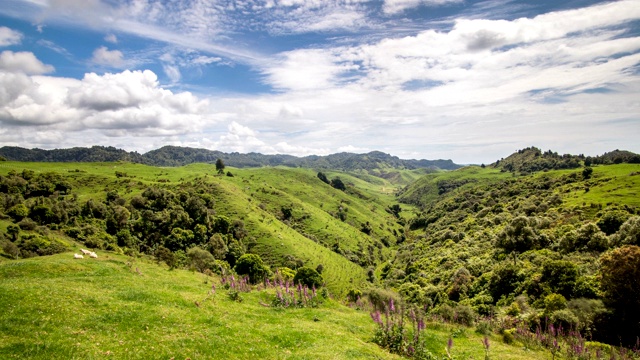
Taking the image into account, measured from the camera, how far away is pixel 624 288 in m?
29.8

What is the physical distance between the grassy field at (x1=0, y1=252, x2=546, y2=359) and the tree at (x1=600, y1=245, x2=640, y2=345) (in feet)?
48.3

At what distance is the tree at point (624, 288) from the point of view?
2738 cm

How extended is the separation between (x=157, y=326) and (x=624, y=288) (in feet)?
141

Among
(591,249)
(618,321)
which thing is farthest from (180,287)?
(591,249)

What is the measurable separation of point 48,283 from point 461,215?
574ft

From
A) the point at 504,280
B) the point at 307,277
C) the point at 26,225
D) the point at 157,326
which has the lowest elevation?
the point at 307,277

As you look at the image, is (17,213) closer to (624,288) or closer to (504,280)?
(504,280)

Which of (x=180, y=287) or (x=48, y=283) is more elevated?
(x=48, y=283)

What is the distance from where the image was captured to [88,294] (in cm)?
2048

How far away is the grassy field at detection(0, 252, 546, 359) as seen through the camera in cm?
1484

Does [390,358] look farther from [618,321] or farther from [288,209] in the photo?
[288,209]

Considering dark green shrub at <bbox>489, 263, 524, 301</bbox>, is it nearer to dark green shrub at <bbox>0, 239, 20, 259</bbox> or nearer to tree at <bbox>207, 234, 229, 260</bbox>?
dark green shrub at <bbox>0, 239, 20, 259</bbox>

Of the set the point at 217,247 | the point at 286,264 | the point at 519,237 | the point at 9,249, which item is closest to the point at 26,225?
the point at 9,249

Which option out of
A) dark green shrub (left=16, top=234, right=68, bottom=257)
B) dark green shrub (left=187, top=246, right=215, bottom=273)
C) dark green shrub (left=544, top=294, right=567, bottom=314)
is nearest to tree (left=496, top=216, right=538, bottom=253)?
dark green shrub (left=544, top=294, right=567, bottom=314)
